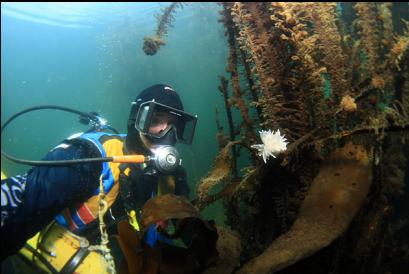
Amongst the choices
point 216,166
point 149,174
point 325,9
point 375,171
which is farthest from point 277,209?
point 325,9

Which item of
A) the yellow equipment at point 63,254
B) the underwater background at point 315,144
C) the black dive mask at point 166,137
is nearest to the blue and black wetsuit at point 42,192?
the yellow equipment at point 63,254

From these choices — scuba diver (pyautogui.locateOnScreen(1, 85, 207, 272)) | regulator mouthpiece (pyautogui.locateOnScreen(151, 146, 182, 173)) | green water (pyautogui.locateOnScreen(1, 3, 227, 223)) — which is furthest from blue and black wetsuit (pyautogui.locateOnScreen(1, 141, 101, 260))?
green water (pyautogui.locateOnScreen(1, 3, 227, 223))

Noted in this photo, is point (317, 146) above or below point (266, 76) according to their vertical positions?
below

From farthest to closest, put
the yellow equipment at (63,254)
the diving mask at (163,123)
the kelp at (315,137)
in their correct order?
1. the diving mask at (163,123)
2. the yellow equipment at (63,254)
3. the kelp at (315,137)

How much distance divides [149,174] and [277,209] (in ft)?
4.46

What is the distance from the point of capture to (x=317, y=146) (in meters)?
2.15

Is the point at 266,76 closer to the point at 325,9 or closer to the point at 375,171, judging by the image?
the point at 325,9

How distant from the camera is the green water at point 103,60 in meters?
26.9

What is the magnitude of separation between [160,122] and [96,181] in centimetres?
106

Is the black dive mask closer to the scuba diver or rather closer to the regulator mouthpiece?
the scuba diver

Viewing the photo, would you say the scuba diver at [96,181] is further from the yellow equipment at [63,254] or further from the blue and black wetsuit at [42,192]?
the yellow equipment at [63,254]

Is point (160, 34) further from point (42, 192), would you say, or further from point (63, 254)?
point (63, 254)

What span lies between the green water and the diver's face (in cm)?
82

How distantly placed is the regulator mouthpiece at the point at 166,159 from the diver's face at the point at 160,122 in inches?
19.4
